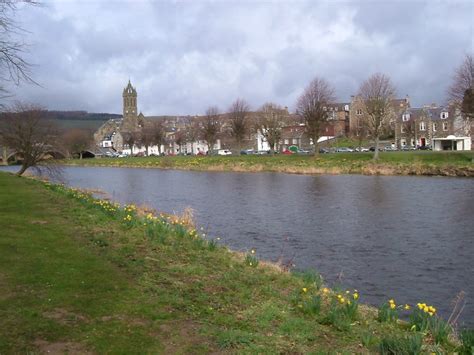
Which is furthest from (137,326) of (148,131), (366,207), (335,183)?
(148,131)

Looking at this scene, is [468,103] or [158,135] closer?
[468,103]

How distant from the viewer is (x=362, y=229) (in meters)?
21.6

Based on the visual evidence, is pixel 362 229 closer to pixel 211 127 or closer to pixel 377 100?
pixel 377 100

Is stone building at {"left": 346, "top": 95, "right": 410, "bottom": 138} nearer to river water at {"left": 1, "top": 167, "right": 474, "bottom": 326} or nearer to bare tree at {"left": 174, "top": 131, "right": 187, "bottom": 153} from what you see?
bare tree at {"left": 174, "top": 131, "right": 187, "bottom": 153}

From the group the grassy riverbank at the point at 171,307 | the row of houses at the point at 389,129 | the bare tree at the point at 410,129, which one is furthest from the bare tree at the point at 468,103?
the bare tree at the point at 410,129

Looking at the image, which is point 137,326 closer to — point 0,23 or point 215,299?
point 215,299

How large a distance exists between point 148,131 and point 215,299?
137957mm

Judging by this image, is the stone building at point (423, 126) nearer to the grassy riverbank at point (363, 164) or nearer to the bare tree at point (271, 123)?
the bare tree at point (271, 123)

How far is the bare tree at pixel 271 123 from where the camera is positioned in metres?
91.6

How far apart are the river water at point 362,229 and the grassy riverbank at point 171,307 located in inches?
73.9

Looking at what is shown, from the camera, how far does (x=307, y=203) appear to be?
3048 cm

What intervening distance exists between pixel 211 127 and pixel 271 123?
59.7 feet

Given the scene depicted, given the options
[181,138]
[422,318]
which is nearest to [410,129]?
[181,138]

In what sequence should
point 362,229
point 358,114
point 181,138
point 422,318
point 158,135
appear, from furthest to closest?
point 181,138, point 158,135, point 358,114, point 362,229, point 422,318
